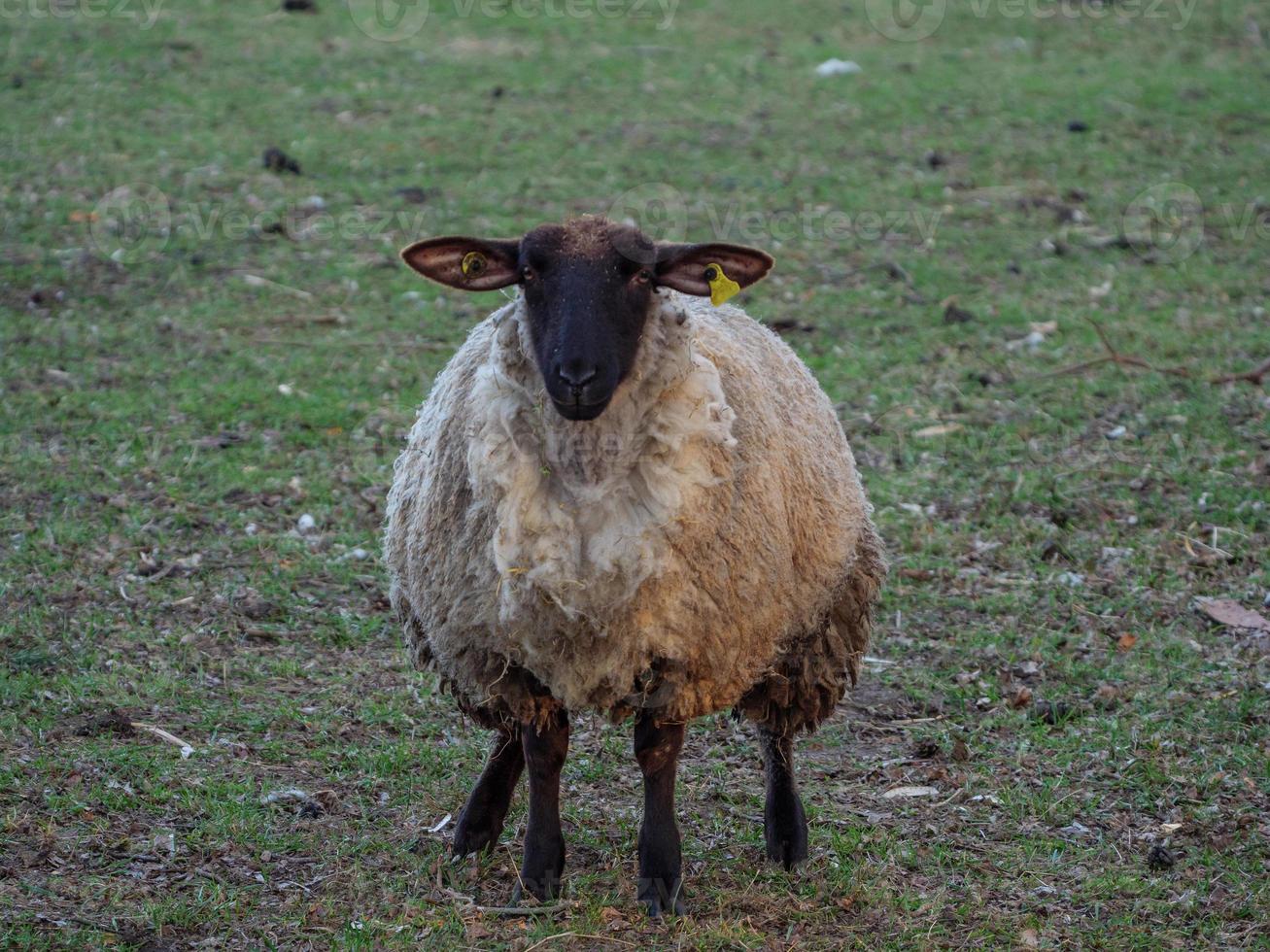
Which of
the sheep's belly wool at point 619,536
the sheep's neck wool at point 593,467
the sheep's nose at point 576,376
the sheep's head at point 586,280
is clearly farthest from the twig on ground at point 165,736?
the sheep's nose at point 576,376

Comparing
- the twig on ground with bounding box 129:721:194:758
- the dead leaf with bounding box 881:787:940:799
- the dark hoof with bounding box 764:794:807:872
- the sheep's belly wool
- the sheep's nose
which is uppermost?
the sheep's nose

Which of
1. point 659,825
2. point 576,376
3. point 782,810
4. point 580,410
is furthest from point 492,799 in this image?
point 576,376

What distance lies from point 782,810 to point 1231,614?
246cm

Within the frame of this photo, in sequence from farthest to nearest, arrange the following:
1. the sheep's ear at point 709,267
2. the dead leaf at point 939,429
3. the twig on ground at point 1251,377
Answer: the twig on ground at point 1251,377 → the dead leaf at point 939,429 → the sheep's ear at point 709,267

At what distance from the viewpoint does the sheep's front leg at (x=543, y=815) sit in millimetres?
4199

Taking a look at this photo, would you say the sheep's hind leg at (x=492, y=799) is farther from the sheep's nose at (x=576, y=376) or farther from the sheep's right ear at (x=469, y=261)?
the sheep's right ear at (x=469, y=261)

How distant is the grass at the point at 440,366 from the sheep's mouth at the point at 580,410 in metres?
1.40

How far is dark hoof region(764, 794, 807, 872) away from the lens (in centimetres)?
450

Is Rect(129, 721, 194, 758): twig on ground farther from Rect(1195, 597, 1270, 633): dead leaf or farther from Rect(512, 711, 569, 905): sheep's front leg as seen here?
Rect(1195, 597, 1270, 633): dead leaf

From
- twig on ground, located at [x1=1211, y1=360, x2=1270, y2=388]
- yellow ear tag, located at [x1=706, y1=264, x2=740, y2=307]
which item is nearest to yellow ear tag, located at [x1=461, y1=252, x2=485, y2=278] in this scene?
yellow ear tag, located at [x1=706, y1=264, x2=740, y2=307]

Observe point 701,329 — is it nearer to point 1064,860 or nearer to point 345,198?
point 1064,860

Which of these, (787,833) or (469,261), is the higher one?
(469,261)

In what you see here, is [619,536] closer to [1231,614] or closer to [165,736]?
[165,736]

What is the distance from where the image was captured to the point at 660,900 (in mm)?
4176
